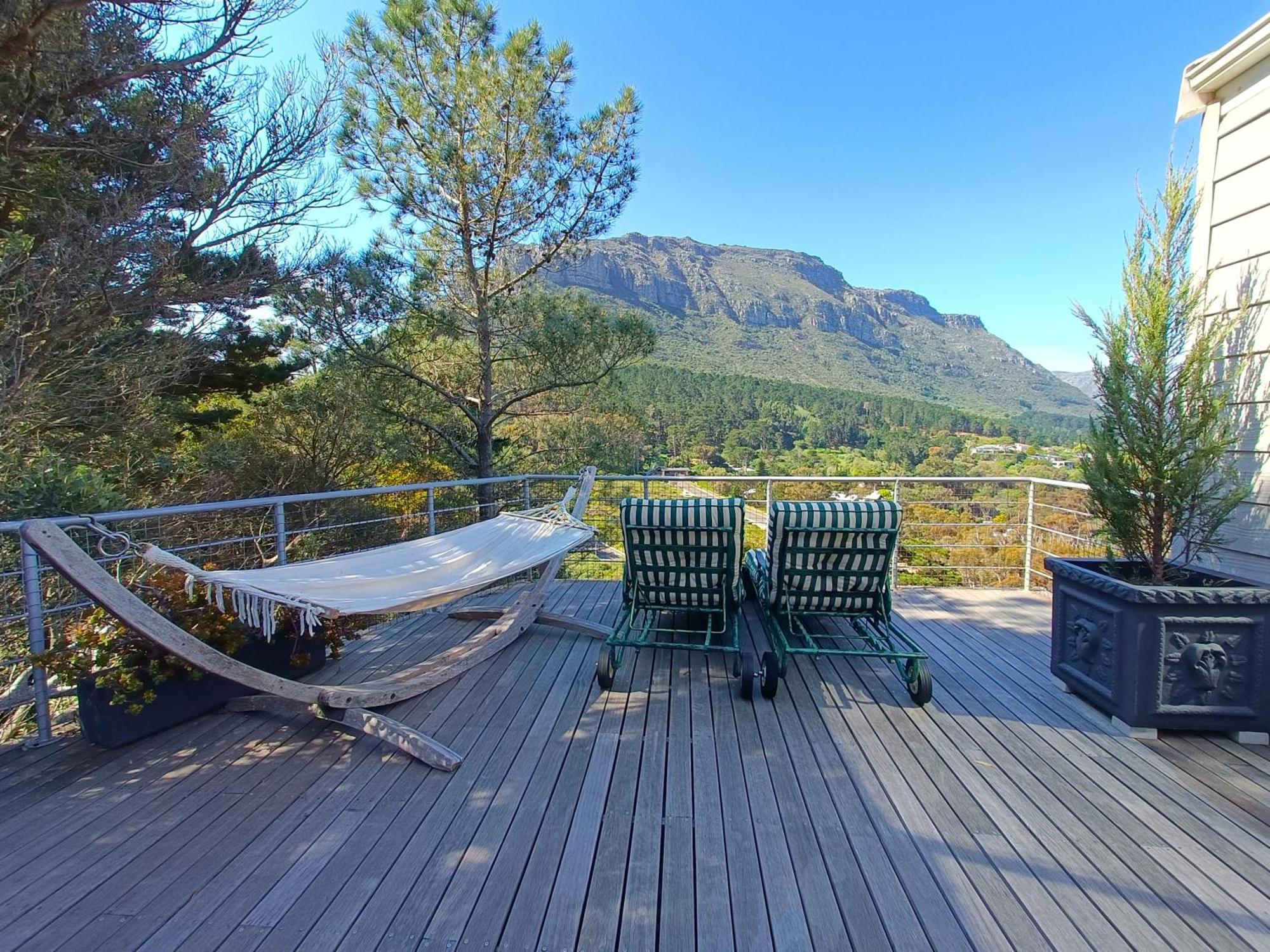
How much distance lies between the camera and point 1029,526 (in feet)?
14.0

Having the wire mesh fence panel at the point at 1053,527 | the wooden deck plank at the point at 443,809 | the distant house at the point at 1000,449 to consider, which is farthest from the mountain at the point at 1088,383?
the distant house at the point at 1000,449

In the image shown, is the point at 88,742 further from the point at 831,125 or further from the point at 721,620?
the point at 831,125

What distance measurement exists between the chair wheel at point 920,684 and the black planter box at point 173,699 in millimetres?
2684

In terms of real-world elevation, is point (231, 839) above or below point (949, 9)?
below

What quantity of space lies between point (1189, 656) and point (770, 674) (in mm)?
1481

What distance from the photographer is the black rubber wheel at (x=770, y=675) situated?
245 cm

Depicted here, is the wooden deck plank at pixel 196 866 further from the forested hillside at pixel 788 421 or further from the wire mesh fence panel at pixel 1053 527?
the forested hillside at pixel 788 421

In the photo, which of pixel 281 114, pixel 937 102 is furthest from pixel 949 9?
pixel 281 114

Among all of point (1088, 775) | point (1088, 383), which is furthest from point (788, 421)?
point (1088, 775)

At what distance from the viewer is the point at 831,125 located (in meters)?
16.0

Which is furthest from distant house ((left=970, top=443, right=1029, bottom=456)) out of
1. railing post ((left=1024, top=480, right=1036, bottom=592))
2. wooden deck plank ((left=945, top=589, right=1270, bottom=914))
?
wooden deck plank ((left=945, top=589, right=1270, bottom=914))

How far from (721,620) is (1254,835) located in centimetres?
198

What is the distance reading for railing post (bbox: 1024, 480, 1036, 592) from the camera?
426cm

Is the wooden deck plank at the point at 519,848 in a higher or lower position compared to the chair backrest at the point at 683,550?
lower
